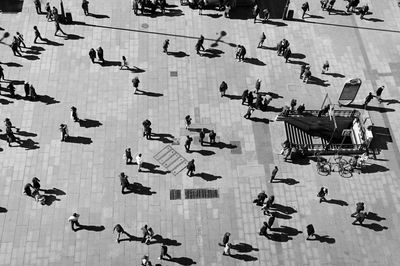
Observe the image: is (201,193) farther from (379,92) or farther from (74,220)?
(379,92)

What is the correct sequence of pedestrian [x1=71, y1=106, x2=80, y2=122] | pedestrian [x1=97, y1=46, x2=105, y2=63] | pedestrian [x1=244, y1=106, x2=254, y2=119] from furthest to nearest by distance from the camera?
1. pedestrian [x1=97, y1=46, x2=105, y2=63]
2. pedestrian [x1=244, y1=106, x2=254, y2=119]
3. pedestrian [x1=71, y1=106, x2=80, y2=122]

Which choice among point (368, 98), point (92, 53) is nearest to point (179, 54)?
point (92, 53)

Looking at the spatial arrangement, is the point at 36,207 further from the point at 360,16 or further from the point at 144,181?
the point at 360,16

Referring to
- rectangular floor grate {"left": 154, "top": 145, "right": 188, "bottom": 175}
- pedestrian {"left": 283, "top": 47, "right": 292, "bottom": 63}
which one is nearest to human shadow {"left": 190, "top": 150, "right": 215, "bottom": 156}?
rectangular floor grate {"left": 154, "top": 145, "right": 188, "bottom": 175}

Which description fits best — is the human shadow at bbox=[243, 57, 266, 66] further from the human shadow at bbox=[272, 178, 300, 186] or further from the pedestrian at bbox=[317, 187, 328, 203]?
the pedestrian at bbox=[317, 187, 328, 203]

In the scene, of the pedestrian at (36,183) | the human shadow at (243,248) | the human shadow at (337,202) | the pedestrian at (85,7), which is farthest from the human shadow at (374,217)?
the pedestrian at (85,7)

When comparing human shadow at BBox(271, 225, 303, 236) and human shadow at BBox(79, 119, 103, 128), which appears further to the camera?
human shadow at BBox(79, 119, 103, 128)

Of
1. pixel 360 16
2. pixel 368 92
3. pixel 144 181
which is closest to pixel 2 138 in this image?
pixel 144 181
